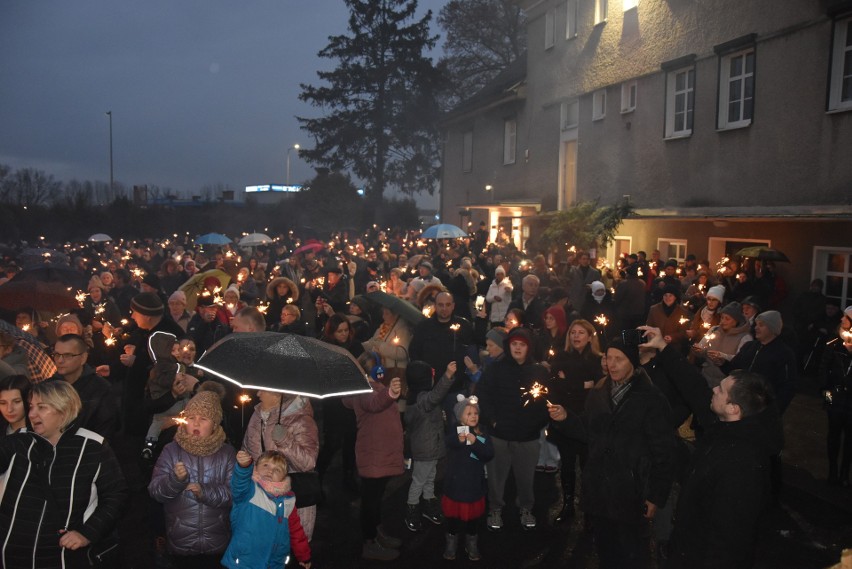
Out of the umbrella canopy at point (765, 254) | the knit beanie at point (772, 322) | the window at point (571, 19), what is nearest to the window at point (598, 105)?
the window at point (571, 19)

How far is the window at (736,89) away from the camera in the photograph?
1494cm

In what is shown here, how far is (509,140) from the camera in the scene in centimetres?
2845

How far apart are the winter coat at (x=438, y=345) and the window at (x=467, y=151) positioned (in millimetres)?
26402

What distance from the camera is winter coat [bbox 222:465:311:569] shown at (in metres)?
4.13

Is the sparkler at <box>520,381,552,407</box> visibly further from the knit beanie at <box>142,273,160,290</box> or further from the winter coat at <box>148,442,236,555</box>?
the knit beanie at <box>142,273,160,290</box>

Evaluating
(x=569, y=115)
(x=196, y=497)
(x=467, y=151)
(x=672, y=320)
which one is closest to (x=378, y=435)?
(x=196, y=497)

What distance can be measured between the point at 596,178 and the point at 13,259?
1659 cm

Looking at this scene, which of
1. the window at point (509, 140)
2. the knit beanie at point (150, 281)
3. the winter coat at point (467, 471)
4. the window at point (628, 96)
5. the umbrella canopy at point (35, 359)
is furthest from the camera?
the window at point (509, 140)

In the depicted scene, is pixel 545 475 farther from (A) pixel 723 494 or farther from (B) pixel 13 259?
(B) pixel 13 259

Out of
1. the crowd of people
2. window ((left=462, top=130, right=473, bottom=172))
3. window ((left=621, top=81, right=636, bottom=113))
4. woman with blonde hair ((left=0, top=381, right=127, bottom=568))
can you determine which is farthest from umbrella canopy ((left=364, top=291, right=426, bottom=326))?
window ((left=462, top=130, right=473, bottom=172))

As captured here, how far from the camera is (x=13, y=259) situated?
53.5 feet

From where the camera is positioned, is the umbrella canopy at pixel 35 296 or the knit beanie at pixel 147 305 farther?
the umbrella canopy at pixel 35 296

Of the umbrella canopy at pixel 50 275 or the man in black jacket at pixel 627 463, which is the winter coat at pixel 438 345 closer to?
the man in black jacket at pixel 627 463

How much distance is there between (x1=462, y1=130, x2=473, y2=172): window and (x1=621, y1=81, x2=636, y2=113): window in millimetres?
13566
